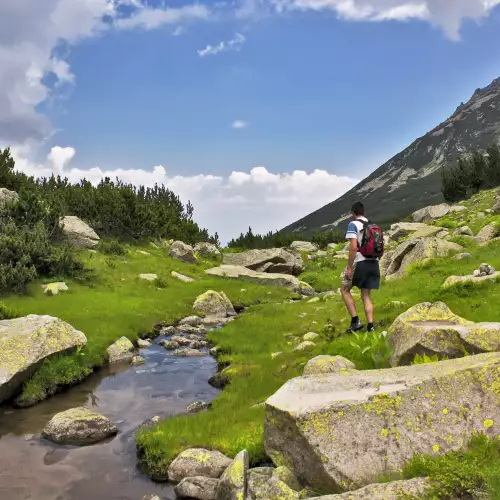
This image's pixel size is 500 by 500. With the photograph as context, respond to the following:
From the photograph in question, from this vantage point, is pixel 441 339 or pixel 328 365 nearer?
pixel 441 339

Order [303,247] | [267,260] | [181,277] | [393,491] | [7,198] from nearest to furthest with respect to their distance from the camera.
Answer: [393,491], [7,198], [181,277], [267,260], [303,247]

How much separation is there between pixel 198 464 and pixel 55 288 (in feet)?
64.8

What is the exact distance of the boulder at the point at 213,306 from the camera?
27297 mm

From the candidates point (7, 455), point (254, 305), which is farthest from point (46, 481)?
point (254, 305)

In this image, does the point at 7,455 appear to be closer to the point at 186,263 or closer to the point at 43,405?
the point at 43,405

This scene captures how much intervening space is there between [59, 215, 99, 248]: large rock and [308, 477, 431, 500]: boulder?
112 feet

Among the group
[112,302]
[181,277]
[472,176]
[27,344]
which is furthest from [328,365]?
[472,176]

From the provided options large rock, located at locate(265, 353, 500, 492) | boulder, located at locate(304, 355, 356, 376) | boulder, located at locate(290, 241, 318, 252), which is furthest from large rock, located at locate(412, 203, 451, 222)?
large rock, located at locate(265, 353, 500, 492)

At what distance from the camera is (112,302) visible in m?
25.3

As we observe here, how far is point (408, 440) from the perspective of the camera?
6.40m

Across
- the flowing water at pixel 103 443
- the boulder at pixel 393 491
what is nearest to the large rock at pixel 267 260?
the flowing water at pixel 103 443

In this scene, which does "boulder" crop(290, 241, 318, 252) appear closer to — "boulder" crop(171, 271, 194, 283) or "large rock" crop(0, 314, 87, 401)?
"boulder" crop(171, 271, 194, 283)

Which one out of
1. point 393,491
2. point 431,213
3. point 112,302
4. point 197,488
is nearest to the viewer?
point 393,491

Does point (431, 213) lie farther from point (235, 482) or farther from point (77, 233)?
point (235, 482)
